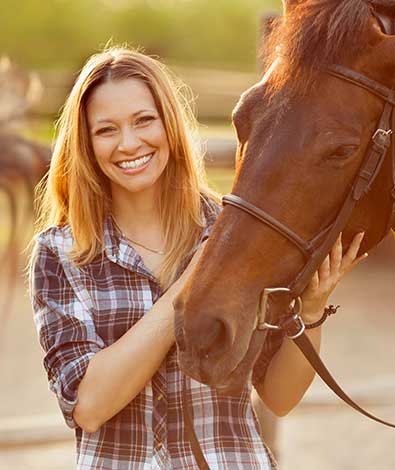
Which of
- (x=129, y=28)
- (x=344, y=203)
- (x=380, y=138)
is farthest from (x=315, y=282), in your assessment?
(x=129, y=28)

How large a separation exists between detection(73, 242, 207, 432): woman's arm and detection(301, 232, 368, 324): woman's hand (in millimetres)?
234

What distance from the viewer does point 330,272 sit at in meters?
1.58

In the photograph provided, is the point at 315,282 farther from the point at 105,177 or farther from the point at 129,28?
the point at 129,28

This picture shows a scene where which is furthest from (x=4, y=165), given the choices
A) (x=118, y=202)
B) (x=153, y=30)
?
(x=153, y=30)

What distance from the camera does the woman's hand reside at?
1555 millimetres

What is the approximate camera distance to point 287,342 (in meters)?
1.84

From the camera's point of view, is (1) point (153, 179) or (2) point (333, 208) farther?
(1) point (153, 179)

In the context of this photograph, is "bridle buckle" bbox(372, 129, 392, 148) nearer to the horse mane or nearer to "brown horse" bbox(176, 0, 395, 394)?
"brown horse" bbox(176, 0, 395, 394)

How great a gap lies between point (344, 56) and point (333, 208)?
0.83 ft

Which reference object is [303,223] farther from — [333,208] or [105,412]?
[105,412]

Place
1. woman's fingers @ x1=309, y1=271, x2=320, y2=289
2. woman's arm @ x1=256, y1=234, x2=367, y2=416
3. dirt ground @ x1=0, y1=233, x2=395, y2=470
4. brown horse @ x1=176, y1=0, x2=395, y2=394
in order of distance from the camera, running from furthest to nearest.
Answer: dirt ground @ x1=0, y1=233, x2=395, y2=470 → woman's arm @ x1=256, y1=234, x2=367, y2=416 → woman's fingers @ x1=309, y1=271, x2=320, y2=289 → brown horse @ x1=176, y1=0, x2=395, y2=394

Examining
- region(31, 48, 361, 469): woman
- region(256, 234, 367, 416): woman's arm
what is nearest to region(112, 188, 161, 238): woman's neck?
region(31, 48, 361, 469): woman

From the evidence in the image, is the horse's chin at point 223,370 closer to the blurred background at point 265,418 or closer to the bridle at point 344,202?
the bridle at point 344,202

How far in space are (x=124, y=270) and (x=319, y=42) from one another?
1.98ft
